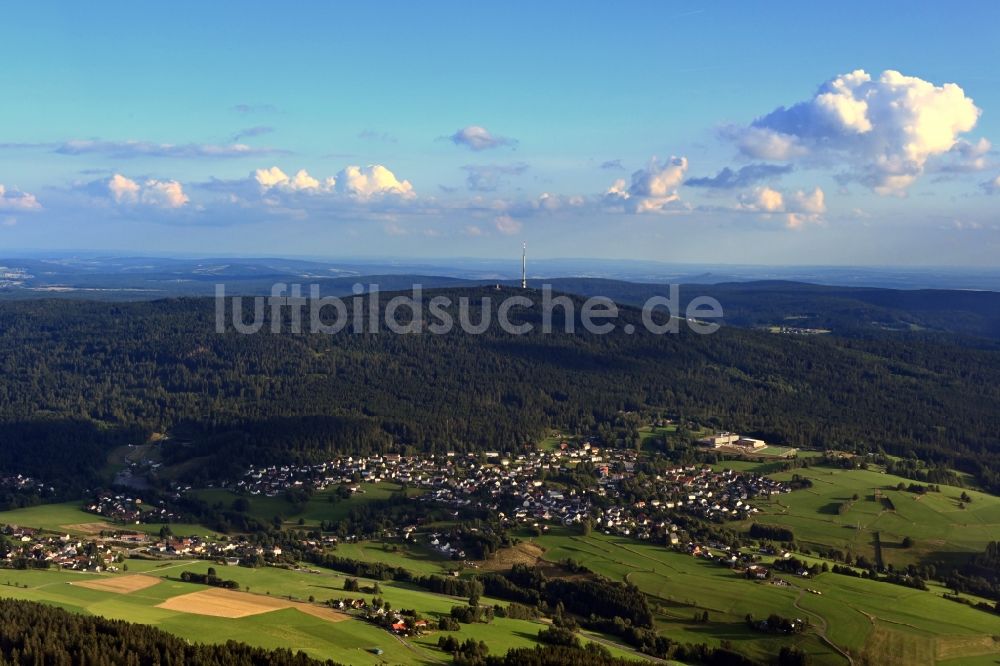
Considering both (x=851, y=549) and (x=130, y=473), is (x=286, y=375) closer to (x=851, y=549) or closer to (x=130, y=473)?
(x=130, y=473)

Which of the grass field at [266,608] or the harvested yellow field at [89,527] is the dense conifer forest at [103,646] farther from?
the harvested yellow field at [89,527]

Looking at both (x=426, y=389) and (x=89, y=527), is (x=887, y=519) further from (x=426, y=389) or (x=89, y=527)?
(x=89, y=527)

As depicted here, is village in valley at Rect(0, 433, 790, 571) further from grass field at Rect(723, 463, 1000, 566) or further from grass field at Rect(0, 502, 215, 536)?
grass field at Rect(723, 463, 1000, 566)

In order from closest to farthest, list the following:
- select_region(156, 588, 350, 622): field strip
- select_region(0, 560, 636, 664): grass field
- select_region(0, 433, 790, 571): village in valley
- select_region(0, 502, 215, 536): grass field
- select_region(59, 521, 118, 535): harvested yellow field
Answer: select_region(0, 560, 636, 664): grass field, select_region(156, 588, 350, 622): field strip, select_region(0, 433, 790, 571): village in valley, select_region(59, 521, 118, 535): harvested yellow field, select_region(0, 502, 215, 536): grass field

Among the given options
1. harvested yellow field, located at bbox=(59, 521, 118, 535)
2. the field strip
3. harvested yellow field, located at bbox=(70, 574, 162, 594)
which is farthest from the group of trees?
harvested yellow field, located at bbox=(59, 521, 118, 535)

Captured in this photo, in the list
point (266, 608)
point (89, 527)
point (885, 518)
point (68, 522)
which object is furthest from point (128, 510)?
point (885, 518)

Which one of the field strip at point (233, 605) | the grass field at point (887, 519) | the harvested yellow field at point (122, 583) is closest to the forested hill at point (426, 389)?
the grass field at point (887, 519)
